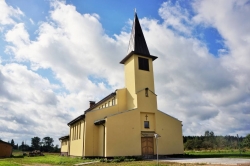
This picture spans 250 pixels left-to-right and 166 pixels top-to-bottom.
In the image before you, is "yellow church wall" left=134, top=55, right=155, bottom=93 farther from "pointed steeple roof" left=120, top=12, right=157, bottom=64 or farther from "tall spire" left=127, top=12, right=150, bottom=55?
"tall spire" left=127, top=12, right=150, bottom=55

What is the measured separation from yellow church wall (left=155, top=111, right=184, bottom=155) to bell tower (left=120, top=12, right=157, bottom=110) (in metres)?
3.00

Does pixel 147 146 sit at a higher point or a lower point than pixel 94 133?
lower

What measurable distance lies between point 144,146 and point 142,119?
3160mm

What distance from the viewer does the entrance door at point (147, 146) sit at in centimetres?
2549

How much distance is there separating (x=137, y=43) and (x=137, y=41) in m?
0.43

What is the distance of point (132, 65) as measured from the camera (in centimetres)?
2853

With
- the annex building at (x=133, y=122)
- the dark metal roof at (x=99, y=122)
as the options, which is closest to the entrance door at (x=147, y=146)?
the annex building at (x=133, y=122)

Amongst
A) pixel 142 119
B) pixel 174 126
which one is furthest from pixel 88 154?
pixel 174 126

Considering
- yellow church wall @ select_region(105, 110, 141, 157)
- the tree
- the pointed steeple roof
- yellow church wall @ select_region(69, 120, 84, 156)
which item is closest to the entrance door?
yellow church wall @ select_region(105, 110, 141, 157)

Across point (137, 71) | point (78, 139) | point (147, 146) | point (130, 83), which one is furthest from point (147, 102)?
point (78, 139)

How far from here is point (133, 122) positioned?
2541 centimetres

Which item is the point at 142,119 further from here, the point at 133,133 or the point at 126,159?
the point at 126,159

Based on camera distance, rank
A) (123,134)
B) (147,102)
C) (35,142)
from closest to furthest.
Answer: (123,134)
(147,102)
(35,142)

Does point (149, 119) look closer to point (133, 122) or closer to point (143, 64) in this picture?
point (133, 122)
